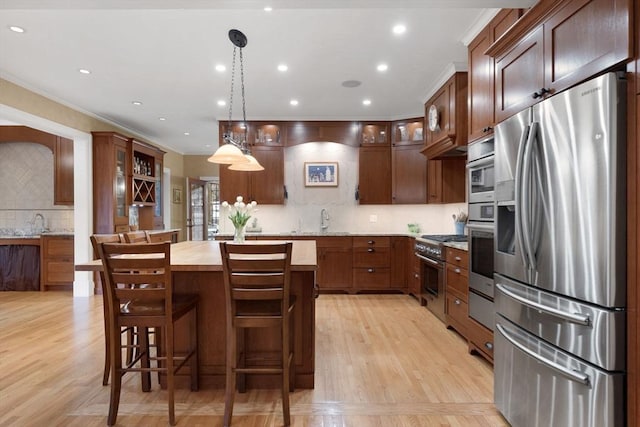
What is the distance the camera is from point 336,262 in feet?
17.4

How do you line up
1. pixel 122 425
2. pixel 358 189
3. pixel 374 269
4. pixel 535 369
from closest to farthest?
1. pixel 535 369
2. pixel 122 425
3. pixel 374 269
4. pixel 358 189

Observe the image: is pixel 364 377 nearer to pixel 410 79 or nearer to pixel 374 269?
pixel 374 269

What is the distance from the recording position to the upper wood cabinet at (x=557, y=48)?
1.45 meters

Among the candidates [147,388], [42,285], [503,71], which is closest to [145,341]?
[147,388]

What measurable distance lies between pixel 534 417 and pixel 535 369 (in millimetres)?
245

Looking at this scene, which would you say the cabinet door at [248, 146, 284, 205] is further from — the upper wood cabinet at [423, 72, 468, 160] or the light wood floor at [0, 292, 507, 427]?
the light wood floor at [0, 292, 507, 427]

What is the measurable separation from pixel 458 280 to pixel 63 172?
19.2 feet

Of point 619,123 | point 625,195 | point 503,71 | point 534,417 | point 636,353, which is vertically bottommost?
point 534,417

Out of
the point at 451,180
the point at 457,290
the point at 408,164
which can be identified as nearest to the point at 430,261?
the point at 457,290

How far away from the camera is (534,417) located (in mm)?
1781

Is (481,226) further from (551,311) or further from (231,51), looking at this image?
(231,51)

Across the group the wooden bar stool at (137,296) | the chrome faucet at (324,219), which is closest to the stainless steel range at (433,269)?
the chrome faucet at (324,219)

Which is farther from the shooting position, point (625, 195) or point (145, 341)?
point (145, 341)

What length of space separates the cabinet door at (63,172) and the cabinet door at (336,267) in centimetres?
401
